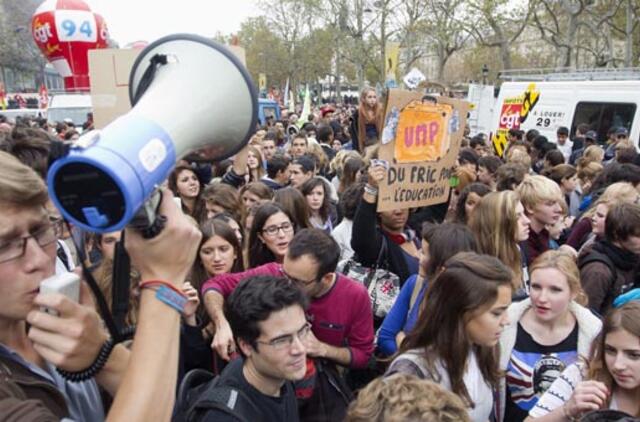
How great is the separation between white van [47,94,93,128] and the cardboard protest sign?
45.7 ft

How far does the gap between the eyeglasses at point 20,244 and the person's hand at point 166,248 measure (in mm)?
221

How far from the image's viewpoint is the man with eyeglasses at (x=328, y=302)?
2.60 m

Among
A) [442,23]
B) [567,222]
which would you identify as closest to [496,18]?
[442,23]

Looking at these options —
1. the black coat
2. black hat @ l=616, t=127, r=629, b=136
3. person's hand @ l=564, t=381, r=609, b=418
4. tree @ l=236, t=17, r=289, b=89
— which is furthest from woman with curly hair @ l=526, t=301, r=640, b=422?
tree @ l=236, t=17, r=289, b=89

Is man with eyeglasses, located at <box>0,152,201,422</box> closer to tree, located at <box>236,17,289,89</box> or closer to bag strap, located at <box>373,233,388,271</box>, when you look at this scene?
bag strap, located at <box>373,233,388,271</box>

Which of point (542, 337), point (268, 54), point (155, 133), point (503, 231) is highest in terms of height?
point (268, 54)

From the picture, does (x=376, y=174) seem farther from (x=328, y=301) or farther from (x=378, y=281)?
(x=328, y=301)

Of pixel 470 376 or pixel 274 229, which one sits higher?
pixel 274 229

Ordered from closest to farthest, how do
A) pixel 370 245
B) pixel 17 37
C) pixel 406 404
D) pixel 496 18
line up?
pixel 406 404, pixel 370 245, pixel 496 18, pixel 17 37

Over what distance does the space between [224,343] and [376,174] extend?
1.45 metres

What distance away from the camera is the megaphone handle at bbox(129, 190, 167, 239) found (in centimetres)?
110

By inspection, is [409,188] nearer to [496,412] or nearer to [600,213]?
[600,213]

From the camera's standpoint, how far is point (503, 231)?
3.29 metres

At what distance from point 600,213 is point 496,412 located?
2.02 metres
